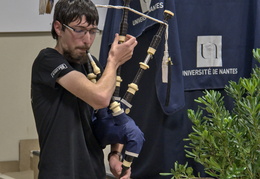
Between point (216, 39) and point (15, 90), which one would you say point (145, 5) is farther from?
point (15, 90)

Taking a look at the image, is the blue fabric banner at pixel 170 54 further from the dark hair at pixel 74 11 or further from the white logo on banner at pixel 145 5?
the dark hair at pixel 74 11

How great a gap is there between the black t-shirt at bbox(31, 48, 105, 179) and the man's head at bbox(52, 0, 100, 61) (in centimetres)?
5

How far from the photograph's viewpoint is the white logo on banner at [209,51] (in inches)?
107

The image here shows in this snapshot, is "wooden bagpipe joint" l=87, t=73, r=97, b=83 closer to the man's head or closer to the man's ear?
the man's head

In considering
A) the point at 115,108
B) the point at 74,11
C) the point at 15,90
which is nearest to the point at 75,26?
the point at 74,11

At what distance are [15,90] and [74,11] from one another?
179 centimetres

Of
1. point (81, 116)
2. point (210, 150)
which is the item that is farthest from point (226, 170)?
point (81, 116)

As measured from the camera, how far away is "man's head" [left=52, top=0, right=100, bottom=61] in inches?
75.5

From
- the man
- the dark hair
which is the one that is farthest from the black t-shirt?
the dark hair

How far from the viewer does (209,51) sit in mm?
2732

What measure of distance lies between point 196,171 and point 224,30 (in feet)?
2.34

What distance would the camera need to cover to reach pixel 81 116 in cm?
195

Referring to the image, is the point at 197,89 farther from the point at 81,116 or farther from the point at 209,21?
the point at 81,116

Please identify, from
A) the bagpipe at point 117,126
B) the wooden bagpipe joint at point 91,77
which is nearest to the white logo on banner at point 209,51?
the bagpipe at point 117,126
